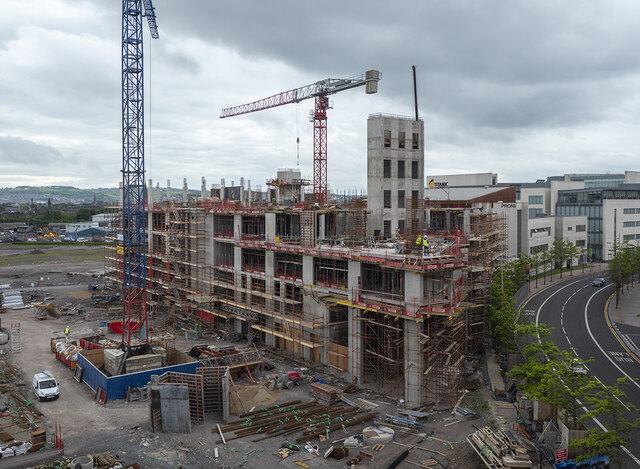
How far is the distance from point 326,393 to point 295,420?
13.1ft

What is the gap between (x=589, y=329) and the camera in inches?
1916

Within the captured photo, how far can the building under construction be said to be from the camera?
106ft

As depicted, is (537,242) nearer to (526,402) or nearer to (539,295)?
(539,295)

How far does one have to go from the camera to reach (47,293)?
7462 centimetres

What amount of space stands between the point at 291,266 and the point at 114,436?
66.9 ft

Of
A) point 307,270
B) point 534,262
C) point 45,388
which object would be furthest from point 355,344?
point 534,262

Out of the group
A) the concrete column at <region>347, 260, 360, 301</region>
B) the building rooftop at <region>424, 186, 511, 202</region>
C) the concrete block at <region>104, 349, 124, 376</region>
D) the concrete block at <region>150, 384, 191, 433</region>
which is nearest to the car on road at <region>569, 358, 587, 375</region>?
the concrete column at <region>347, 260, 360, 301</region>

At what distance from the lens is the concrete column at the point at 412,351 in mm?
31312

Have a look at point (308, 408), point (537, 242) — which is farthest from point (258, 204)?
point (537, 242)

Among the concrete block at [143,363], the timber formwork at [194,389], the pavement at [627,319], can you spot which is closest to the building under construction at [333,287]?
the concrete block at [143,363]

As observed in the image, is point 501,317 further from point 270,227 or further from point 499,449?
point 270,227

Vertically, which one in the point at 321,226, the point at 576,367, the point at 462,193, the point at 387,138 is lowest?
the point at 576,367

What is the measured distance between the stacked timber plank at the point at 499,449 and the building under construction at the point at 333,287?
714 centimetres

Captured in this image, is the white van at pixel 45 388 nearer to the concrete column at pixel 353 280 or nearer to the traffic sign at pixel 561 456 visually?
the concrete column at pixel 353 280
